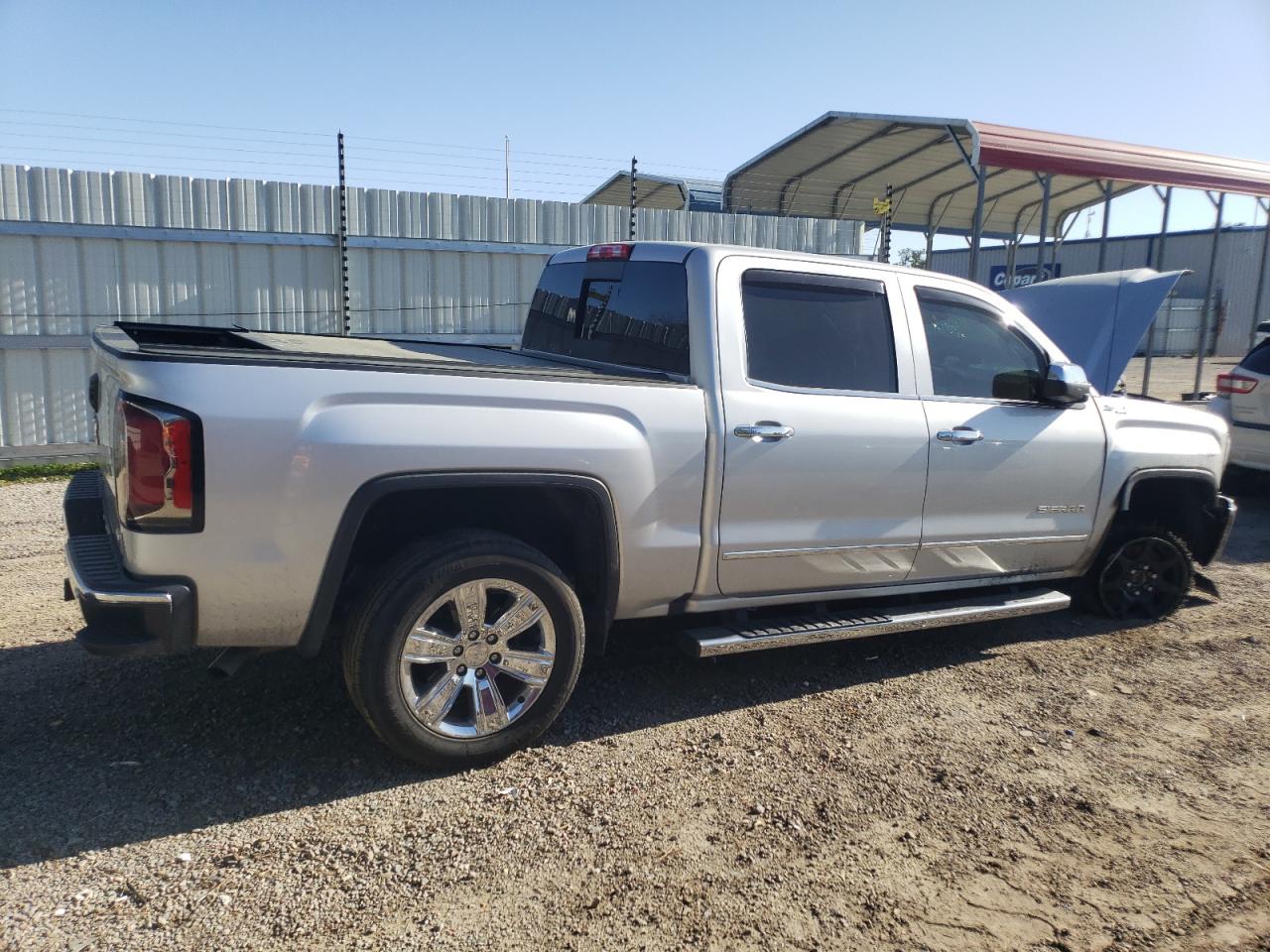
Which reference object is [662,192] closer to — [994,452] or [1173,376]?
[1173,376]

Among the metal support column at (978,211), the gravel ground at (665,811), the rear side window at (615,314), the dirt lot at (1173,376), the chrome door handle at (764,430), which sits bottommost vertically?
the gravel ground at (665,811)

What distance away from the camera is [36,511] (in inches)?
288

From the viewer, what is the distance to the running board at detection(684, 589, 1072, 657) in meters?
4.02

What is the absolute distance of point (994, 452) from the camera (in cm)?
465

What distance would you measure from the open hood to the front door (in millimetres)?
2451

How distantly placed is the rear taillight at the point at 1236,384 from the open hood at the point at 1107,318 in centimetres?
191

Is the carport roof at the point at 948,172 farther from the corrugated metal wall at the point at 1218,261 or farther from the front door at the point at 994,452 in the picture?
the corrugated metal wall at the point at 1218,261

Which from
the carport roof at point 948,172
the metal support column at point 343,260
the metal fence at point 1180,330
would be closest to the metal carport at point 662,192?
the carport roof at point 948,172

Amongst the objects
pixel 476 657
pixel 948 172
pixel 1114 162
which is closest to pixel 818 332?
pixel 476 657

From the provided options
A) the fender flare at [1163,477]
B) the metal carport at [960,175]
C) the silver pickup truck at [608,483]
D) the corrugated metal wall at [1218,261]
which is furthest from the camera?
the corrugated metal wall at [1218,261]

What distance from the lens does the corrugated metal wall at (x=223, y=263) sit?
8750 millimetres

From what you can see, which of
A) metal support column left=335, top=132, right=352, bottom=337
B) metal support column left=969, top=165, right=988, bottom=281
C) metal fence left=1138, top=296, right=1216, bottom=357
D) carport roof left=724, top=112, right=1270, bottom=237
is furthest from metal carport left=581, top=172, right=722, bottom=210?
metal fence left=1138, top=296, right=1216, bottom=357

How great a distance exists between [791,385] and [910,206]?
55.3ft

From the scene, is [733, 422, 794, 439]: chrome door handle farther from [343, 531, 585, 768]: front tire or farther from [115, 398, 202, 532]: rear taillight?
[115, 398, 202, 532]: rear taillight
